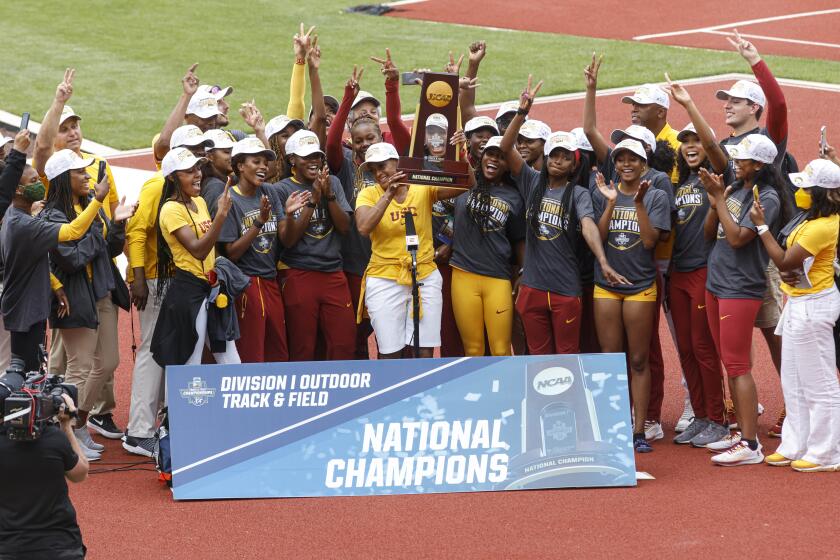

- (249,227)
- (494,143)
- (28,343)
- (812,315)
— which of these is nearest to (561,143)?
(494,143)

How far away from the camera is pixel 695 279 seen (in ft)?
30.2

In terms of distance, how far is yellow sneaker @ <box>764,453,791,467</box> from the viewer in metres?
8.66

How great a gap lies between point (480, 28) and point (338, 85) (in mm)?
5594

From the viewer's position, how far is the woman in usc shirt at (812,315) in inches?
328

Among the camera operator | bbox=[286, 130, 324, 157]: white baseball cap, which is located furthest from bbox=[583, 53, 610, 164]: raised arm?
the camera operator

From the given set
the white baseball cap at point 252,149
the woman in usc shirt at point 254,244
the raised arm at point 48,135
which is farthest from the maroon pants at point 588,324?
the raised arm at point 48,135

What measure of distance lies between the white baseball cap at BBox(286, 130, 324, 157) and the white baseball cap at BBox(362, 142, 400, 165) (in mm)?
353

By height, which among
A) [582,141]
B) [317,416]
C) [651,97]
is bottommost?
[317,416]

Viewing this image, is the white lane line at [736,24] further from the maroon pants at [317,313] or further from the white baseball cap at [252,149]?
the white baseball cap at [252,149]

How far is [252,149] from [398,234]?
1193mm

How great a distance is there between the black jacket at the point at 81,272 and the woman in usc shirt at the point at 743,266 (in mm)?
4217

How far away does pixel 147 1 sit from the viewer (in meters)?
29.0

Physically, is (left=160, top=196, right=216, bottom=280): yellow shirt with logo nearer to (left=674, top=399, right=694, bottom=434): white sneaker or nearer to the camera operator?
the camera operator

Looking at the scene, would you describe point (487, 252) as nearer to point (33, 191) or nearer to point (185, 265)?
point (185, 265)
